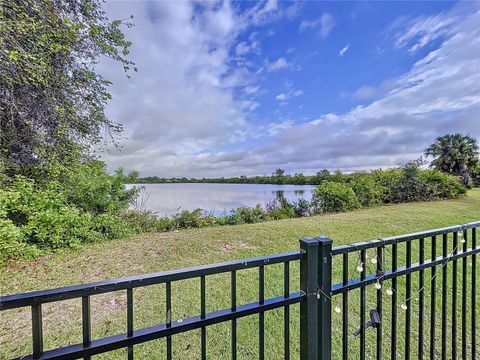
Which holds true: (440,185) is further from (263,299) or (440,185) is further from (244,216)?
(263,299)

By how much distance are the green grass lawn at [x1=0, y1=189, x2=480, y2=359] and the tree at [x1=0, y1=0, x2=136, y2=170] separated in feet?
7.07

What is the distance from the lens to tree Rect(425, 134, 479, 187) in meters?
17.0

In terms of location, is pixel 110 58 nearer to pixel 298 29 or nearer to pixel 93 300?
pixel 298 29

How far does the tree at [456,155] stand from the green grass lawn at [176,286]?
15.4 metres

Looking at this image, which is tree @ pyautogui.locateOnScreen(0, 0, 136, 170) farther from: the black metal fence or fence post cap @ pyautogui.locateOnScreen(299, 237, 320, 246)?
fence post cap @ pyautogui.locateOnScreen(299, 237, 320, 246)

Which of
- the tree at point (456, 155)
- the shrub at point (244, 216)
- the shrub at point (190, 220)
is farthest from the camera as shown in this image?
the tree at point (456, 155)

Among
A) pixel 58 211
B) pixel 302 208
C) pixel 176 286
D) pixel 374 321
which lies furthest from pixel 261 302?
pixel 302 208

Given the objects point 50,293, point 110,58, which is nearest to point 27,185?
point 110,58

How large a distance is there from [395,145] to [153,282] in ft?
56.7

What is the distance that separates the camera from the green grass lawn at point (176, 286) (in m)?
2.39

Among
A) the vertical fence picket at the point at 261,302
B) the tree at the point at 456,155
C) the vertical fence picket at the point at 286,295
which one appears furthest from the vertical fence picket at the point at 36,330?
the tree at the point at 456,155

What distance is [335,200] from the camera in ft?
29.7

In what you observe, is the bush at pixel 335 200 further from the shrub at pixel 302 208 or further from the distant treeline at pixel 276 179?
the distant treeline at pixel 276 179

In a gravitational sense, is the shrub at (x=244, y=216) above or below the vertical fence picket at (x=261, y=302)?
below
